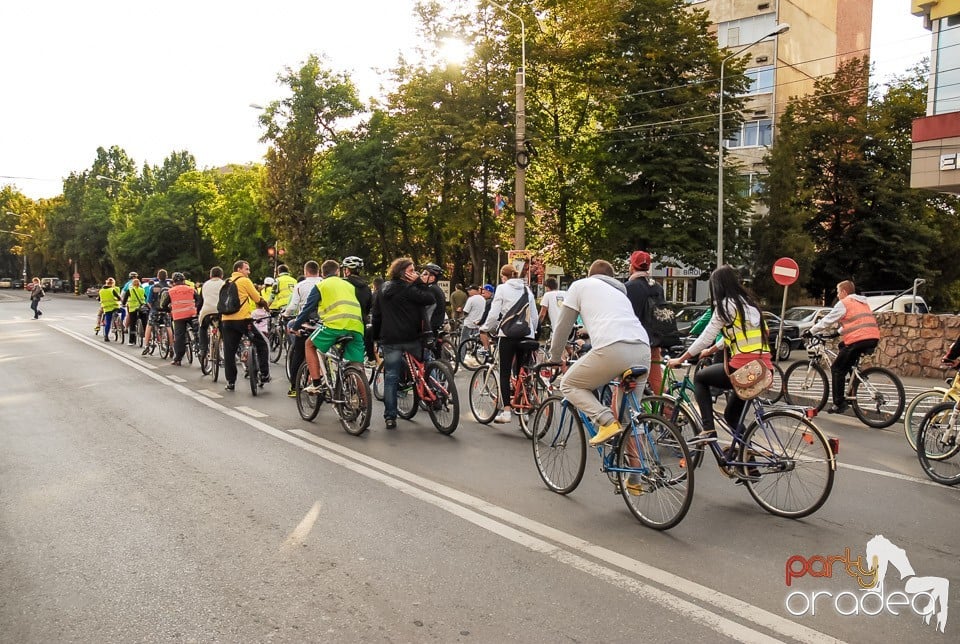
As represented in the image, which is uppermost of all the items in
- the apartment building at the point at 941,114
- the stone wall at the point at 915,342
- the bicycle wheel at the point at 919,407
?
the apartment building at the point at 941,114

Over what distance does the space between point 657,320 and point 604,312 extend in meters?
2.71

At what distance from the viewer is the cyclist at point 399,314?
28.8 ft

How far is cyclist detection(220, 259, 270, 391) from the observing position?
481 inches

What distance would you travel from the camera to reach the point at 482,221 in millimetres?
Result: 31047

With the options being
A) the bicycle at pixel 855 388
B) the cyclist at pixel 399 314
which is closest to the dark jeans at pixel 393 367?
the cyclist at pixel 399 314

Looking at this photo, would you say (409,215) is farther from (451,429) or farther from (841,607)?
(841,607)

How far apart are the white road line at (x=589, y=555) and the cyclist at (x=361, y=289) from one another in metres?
2.41

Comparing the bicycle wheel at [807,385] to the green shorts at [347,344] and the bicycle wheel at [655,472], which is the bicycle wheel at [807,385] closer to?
the green shorts at [347,344]

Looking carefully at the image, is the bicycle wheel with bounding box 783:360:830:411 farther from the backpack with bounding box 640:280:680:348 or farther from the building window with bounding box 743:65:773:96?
the building window with bounding box 743:65:773:96

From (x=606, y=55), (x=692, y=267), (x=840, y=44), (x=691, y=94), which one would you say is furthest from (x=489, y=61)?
(x=840, y=44)

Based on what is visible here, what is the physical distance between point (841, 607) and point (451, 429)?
511 centimetres

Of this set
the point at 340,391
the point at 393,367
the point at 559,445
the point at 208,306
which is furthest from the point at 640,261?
the point at 208,306

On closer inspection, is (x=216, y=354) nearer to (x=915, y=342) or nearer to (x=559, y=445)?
(x=559, y=445)

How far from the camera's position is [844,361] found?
1032cm
